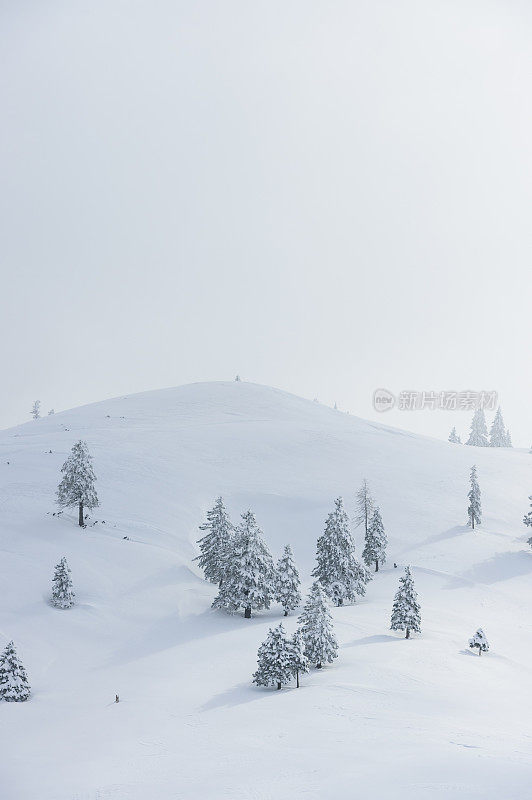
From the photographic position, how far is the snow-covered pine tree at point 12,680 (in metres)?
38.6

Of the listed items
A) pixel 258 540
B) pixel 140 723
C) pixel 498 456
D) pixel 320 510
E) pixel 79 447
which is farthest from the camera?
pixel 498 456

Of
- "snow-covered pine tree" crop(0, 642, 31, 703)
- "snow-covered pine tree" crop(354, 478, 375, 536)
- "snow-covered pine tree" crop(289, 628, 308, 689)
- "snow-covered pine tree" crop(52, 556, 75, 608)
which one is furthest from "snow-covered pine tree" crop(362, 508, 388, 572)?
"snow-covered pine tree" crop(0, 642, 31, 703)

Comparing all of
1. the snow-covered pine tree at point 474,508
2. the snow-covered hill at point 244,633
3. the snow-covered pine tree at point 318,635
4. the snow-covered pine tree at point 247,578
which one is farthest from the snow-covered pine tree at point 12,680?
the snow-covered pine tree at point 474,508

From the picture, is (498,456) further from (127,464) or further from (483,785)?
(483,785)

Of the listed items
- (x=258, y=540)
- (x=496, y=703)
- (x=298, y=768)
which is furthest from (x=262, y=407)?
(x=298, y=768)

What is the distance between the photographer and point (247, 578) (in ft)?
193

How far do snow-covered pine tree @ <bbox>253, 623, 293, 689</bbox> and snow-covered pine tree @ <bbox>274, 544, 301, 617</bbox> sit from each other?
18.4 meters

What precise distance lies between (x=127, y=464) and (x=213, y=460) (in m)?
16.0

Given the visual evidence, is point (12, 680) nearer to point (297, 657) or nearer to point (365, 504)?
point (297, 657)

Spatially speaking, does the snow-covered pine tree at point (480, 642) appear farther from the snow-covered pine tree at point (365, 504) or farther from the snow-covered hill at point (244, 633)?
the snow-covered pine tree at point (365, 504)

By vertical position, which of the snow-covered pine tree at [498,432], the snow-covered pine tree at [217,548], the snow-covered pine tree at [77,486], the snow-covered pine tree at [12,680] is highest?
the snow-covered pine tree at [498,432]

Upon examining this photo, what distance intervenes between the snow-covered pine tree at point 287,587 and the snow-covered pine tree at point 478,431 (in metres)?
114

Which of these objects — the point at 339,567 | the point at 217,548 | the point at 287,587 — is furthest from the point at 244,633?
the point at 339,567

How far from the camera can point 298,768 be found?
23.0 metres
